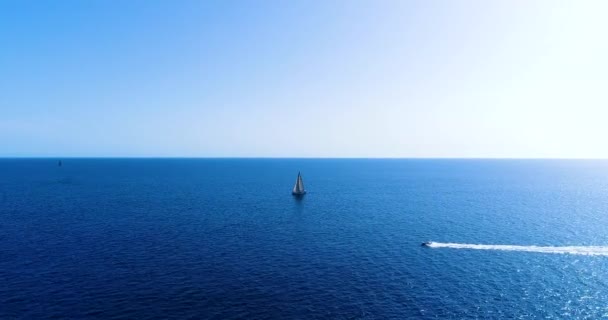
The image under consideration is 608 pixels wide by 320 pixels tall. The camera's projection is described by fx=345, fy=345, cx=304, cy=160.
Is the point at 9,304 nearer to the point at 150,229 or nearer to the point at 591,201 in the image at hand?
the point at 150,229

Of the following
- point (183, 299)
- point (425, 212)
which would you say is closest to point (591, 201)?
point (425, 212)

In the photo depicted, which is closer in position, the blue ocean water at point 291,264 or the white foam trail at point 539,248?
the blue ocean water at point 291,264

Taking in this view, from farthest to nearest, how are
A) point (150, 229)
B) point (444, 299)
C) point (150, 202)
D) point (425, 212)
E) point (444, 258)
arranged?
1. point (150, 202)
2. point (425, 212)
3. point (150, 229)
4. point (444, 258)
5. point (444, 299)

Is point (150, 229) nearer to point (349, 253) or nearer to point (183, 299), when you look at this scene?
point (183, 299)

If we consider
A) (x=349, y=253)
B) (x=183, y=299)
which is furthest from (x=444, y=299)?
(x=183, y=299)

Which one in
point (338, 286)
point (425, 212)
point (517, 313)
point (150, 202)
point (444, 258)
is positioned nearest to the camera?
point (517, 313)

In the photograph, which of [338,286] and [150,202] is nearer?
[338,286]

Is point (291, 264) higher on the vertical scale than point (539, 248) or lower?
higher

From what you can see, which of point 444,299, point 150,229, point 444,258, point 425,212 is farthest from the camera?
point 425,212

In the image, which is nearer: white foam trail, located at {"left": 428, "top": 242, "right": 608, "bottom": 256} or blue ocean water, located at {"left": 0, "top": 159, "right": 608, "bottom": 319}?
blue ocean water, located at {"left": 0, "top": 159, "right": 608, "bottom": 319}

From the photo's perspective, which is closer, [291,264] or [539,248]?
[291,264]
